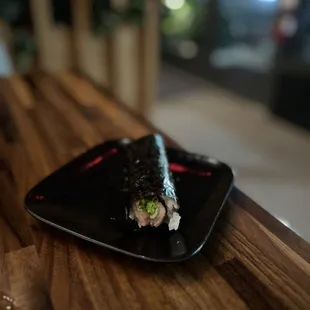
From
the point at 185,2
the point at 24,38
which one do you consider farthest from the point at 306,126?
the point at 24,38

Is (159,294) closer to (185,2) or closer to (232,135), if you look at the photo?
(232,135)

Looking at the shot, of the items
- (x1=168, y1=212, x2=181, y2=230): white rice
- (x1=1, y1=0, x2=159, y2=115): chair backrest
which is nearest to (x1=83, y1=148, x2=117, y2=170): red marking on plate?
(x1=168, y1=212, x2=181, y2=230): white rice

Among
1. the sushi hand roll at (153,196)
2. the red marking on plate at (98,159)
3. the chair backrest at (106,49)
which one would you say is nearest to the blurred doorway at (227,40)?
the chair backrest at (106,49)

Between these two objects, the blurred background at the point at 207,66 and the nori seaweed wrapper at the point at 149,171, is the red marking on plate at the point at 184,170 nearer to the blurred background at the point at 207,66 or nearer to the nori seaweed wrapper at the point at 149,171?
the nori seaweed wrapper at the point at 149,171

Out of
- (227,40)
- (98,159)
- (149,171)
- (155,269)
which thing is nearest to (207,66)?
(227,40)

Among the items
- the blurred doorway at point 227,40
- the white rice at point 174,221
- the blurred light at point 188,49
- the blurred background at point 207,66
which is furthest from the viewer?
the blurred light at point 188,49

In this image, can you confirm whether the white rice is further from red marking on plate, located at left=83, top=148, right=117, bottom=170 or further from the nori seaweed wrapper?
red marking on plate, located at left=83, top=148, right=117, bottom=170

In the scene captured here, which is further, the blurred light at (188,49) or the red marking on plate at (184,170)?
the blurred light at (188,49)
